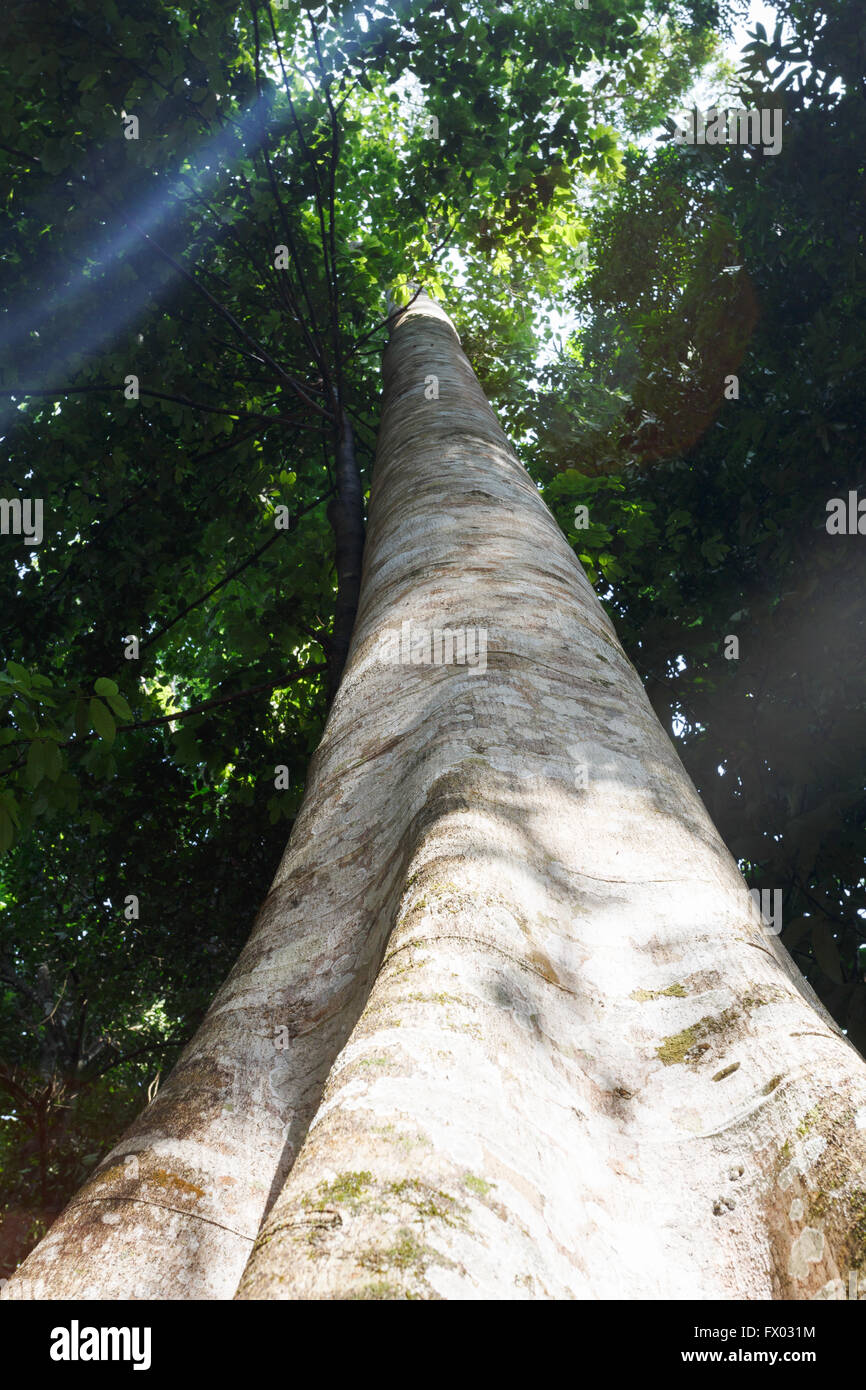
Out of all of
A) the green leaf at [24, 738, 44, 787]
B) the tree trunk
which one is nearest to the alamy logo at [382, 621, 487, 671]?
the tree trunk

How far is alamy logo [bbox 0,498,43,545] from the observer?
515cm

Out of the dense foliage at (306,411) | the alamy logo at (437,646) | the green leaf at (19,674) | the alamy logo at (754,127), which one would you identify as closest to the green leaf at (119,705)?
the green leaf at (19,674)

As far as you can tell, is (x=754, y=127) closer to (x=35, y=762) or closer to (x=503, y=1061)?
(x=35, y=762)

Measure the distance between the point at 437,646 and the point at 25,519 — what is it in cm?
465

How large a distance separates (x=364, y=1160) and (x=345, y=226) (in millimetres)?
7255

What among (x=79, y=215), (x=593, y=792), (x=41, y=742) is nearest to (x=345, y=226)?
(x=79, y=215)

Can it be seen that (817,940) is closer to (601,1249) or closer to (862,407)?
(862,407)

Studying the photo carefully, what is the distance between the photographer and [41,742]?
2250 millimetres

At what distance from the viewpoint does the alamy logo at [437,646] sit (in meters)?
1.45
